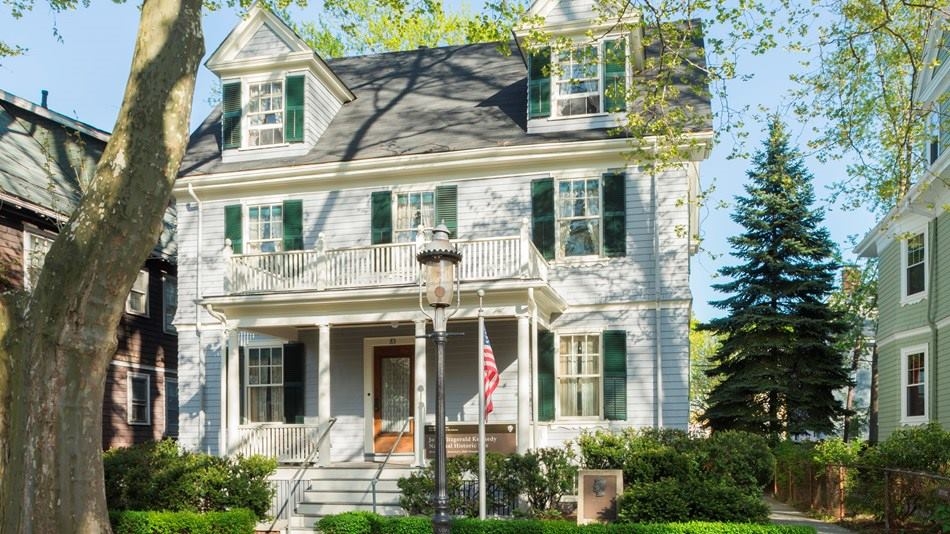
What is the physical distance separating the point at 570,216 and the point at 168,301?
521 inches

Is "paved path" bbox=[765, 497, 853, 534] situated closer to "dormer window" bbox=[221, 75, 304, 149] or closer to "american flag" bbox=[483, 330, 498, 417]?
"american flag" bbox=[483, 330, 498, 417]

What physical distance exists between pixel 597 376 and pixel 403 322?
3.82 meters

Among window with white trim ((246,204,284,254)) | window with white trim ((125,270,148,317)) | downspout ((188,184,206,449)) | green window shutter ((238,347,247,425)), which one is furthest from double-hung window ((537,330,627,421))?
window with white trim ((125,270,148,317))

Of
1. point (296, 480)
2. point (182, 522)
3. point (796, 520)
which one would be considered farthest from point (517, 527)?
point (796, 520)

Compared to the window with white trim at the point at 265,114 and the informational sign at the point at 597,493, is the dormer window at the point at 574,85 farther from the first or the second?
the informational sign at the point at 597,493

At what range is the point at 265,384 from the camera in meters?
18.4

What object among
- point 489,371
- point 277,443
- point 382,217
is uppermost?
point 382,217

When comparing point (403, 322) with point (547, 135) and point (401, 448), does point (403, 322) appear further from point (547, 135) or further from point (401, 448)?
point (547, 135)

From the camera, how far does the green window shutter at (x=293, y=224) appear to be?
18406 millimetres

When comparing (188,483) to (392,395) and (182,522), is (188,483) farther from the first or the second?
(392,395)

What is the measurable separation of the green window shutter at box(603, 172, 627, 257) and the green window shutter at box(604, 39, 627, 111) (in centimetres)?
137

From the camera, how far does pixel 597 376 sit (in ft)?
55.4

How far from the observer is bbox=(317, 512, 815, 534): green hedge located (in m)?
10.9


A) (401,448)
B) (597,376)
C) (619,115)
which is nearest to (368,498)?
(401,448)
